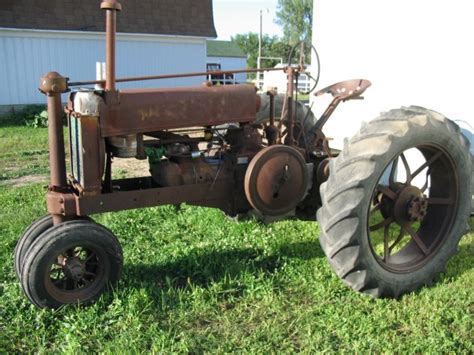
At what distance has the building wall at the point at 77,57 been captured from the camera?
14.5 meters

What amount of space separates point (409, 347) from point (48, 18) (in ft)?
48.7

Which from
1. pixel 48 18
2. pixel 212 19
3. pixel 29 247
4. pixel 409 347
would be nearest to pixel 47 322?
pixel 29 247

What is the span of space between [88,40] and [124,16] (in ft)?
5.01

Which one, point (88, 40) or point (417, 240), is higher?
point (88, 40)

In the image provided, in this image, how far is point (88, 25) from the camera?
50.9 ft

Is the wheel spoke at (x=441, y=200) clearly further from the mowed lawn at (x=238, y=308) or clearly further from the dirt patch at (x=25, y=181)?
the dirt patch at (x=25, y=181)

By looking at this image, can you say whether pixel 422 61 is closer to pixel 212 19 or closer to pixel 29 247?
pixel 29 247

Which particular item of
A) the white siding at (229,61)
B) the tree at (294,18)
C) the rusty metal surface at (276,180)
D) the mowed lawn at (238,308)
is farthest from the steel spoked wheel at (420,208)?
the tree at (294,18)

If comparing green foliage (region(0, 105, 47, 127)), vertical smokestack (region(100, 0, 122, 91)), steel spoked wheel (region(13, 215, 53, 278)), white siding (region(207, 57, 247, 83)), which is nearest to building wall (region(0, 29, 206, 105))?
green foliage (region(0, 105, 47, 127))

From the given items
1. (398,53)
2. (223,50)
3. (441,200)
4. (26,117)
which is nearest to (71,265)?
(441,200)

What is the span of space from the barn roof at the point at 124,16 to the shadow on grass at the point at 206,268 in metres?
12.7

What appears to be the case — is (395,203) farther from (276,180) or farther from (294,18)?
(294,18)

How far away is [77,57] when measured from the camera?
15.6 meters

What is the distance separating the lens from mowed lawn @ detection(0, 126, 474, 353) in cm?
295
